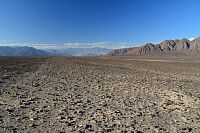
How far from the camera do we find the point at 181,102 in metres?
13.2

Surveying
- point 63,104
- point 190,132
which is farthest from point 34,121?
point 190,132

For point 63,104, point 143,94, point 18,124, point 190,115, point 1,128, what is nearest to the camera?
point 1,128

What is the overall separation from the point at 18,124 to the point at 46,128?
40.2 inches

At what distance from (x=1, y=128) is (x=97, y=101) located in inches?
225

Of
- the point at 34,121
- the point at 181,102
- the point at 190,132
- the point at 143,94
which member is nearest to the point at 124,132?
the point at 190,132

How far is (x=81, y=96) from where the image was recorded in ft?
47.2

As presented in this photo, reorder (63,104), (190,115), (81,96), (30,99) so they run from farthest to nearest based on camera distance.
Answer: (81,96)
(30,99)
(63,104)
(190,115)

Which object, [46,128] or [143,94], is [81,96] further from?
[46,128]

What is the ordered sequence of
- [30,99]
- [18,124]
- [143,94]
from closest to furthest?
1. [18,124]
2. [30,99]
3. [143,94]

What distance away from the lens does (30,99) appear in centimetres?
1291

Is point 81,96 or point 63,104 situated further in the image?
point 81,96

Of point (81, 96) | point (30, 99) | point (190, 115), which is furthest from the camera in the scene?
point (81, 96)

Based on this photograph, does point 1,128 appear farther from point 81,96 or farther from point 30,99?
point 81,96

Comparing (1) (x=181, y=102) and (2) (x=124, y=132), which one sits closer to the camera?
(2) (x=124, y=132)
